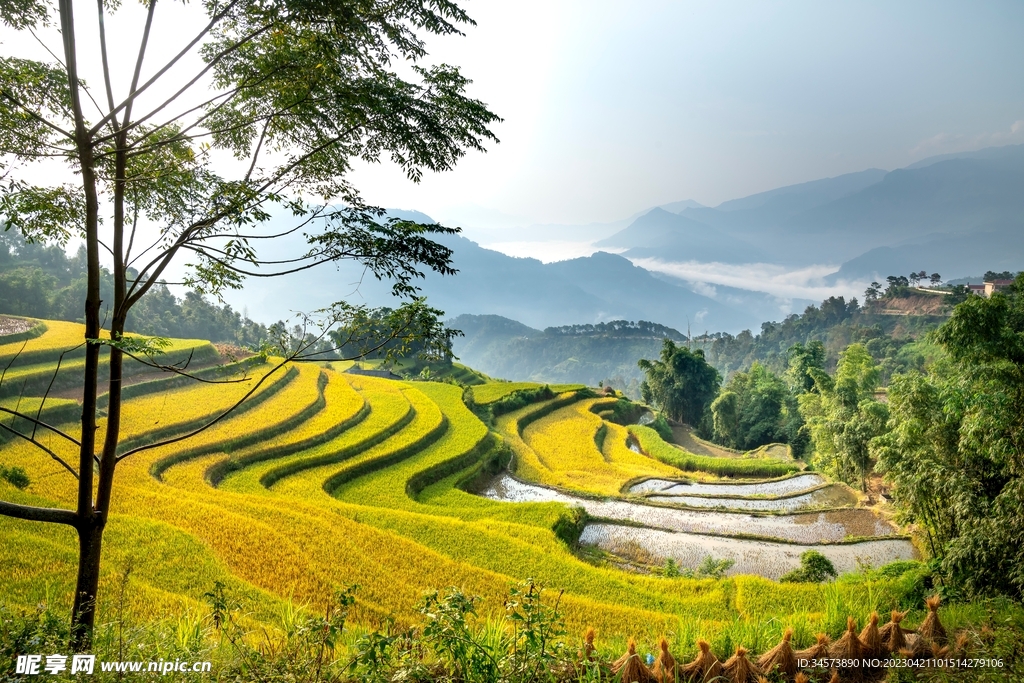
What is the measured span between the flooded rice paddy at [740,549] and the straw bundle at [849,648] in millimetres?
7428

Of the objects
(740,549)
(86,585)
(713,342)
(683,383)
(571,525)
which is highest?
(713,342)

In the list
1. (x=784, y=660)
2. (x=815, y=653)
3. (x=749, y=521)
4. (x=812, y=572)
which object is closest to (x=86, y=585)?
(x=784, y=660)

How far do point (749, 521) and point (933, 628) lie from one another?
11098 millimetres

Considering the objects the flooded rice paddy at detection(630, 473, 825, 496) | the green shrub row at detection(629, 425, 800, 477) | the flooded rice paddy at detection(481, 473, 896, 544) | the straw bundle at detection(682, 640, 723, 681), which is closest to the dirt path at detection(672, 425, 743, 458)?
the green shrub row at detection(629, 425, 800, 477)

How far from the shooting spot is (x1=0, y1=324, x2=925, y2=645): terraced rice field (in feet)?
23.4

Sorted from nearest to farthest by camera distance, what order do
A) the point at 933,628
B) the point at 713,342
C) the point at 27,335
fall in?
the point at 933,628, the point at 27,335, the point at 713,342

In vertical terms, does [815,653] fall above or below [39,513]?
below

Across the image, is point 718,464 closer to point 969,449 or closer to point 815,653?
point 969,449

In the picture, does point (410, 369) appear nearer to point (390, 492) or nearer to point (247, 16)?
point (390, 492)

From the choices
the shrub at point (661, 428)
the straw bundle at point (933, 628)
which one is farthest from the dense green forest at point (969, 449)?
the shrub at point (661, 428)

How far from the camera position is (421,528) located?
35.8 ft

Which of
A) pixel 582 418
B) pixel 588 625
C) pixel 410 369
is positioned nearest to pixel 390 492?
pixel 588 625

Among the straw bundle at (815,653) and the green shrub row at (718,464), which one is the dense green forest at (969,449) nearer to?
the straw bundle at (815,653)

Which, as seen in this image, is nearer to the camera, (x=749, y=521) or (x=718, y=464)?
(x=749, y=521)
